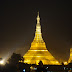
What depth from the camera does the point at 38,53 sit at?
73.7 metres

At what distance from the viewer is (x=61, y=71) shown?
6512cm

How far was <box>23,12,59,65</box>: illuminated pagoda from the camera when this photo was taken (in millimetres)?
72312

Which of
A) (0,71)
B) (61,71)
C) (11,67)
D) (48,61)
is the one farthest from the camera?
(48,61)

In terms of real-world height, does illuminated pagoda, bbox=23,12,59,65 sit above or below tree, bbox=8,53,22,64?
above

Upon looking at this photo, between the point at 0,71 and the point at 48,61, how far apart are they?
66.5ft

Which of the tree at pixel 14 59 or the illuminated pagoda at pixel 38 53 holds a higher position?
the illuminated pagoda at pixel 38 53

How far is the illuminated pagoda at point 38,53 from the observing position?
72312 millimetres

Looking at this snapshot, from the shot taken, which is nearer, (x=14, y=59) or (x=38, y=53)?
(x=14, y=59)

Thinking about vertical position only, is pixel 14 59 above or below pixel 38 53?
below

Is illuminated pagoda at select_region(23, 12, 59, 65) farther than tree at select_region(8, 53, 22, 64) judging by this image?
Yes

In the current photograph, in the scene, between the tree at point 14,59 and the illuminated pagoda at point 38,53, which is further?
the illuminated pagoda at point 38,53

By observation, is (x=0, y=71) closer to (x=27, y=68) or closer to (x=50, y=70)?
(x=27, y=68)

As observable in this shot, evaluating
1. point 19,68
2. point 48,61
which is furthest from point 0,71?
point 48,61

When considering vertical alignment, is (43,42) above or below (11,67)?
above
